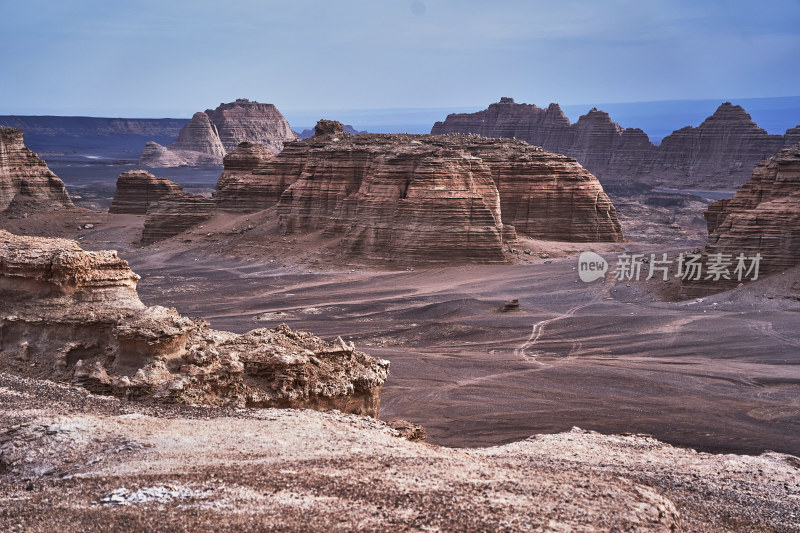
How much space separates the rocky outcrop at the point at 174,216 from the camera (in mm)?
53969

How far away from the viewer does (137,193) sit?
217 feet

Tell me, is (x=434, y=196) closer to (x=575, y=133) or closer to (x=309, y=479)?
(x=309, y=479)

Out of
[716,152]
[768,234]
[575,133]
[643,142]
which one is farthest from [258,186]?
[643,142]

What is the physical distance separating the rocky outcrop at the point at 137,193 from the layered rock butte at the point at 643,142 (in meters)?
57.3

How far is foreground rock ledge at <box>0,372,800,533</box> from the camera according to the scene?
8.29 meters

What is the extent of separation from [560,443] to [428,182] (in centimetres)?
2798

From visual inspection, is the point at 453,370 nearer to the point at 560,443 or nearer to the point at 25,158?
the point at 560,443

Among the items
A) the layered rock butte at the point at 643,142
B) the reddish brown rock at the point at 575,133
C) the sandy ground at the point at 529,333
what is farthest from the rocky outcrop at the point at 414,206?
the reddish brown rock at the point at 575,133

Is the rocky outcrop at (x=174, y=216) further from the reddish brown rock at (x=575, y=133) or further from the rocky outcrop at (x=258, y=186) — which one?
the reddish brown rock at (x=575, y=133)

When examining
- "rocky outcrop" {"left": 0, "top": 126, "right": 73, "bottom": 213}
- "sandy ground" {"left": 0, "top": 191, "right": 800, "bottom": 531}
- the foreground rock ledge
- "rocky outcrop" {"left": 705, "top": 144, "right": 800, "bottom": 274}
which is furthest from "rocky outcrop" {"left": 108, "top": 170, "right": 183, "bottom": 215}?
the foreground rock ledge

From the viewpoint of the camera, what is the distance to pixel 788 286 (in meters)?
30.6

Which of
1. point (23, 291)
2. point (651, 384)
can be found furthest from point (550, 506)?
point (651, 384)

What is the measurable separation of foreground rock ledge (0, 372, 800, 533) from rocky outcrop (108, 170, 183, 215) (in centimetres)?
5419

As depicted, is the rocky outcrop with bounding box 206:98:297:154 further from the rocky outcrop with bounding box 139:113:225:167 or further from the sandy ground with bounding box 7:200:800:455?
the sandy ground with bounding box 7:200:800:455
